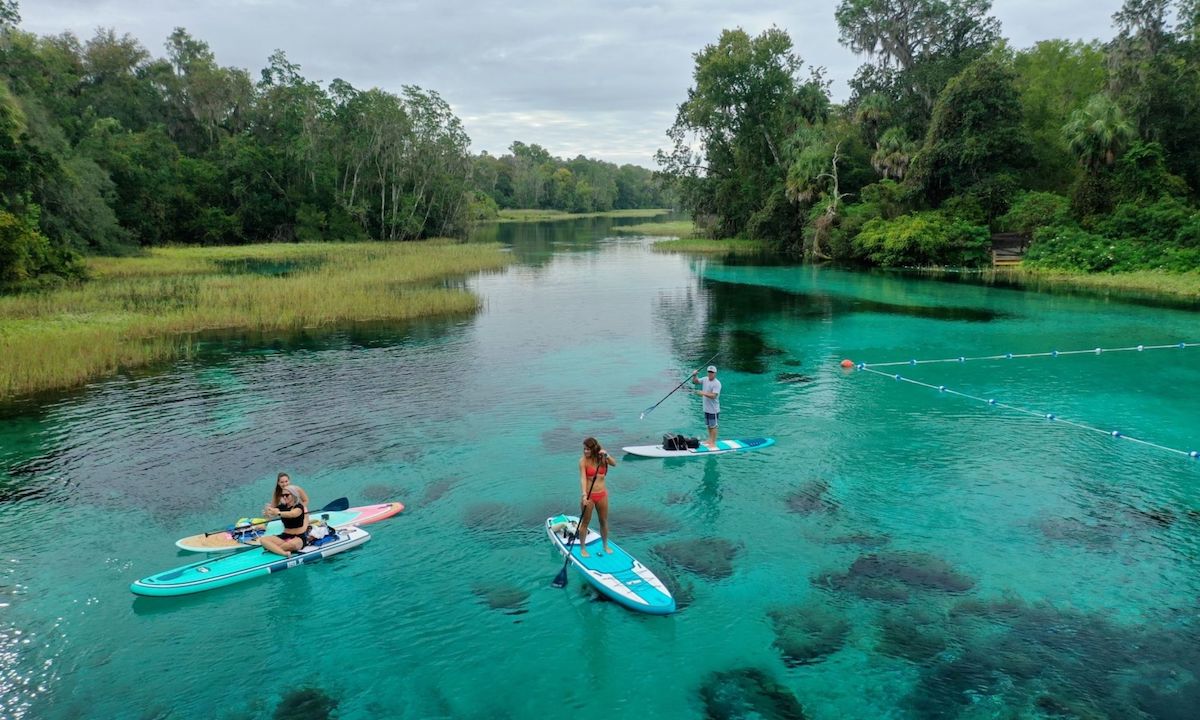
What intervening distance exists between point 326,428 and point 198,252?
2107 inches

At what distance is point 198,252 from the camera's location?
64938mm

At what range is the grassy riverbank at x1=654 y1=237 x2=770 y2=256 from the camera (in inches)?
2963

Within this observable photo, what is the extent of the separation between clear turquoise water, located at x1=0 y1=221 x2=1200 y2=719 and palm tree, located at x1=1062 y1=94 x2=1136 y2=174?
27.9 metres

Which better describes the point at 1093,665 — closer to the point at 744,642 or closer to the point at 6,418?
the point at 744,642

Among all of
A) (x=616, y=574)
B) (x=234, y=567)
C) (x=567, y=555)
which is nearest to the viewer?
(x=616, y=574)

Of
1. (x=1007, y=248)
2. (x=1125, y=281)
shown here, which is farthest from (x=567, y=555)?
(x=1007, y=248)

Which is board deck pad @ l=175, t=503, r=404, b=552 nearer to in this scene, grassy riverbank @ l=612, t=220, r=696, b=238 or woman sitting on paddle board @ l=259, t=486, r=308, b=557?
woman sitting on paddle board @ l=259, t=486, r=308, b=557

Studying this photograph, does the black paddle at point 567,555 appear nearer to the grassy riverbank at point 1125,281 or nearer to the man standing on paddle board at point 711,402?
the man standing on paddle board at point 711,402

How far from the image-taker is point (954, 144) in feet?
190

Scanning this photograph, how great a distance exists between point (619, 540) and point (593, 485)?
189 centimetres

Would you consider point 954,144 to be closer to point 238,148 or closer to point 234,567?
point 234,567

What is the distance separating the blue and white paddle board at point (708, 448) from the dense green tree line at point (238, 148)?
55.8 metres

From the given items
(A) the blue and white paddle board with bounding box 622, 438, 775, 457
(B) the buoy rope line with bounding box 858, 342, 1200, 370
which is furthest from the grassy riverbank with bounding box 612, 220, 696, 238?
(A) the blue and white paddle board with bounding box 622, 438, 775, 457

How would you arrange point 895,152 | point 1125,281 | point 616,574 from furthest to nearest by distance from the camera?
point 895,152, point 1125,281, point 616,574
